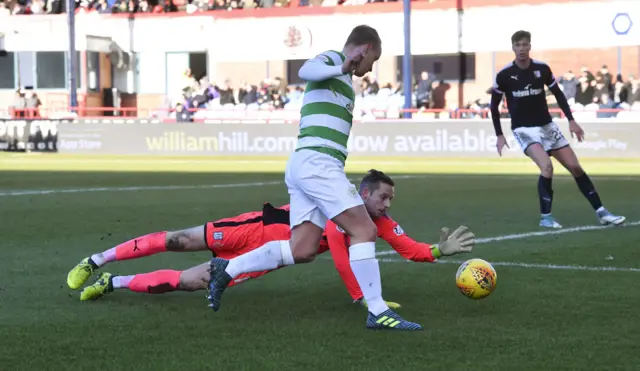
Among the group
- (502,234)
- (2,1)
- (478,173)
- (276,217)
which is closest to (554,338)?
(276,217)

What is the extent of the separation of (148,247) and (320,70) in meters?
2.04

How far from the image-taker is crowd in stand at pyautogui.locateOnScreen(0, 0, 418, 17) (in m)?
44.3

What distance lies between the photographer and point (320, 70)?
654 cm

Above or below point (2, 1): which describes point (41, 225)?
below

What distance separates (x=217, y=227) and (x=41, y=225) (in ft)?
18.6

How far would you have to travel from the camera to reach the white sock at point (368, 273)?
670 centimetres

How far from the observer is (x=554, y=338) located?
6.41 m

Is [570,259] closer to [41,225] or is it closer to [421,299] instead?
[421,299]

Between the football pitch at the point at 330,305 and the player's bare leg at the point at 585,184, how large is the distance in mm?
157

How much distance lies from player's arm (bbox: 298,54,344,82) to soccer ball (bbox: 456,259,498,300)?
1.72 metres

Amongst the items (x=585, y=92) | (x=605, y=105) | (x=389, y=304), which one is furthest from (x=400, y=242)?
(x=585, y=92)

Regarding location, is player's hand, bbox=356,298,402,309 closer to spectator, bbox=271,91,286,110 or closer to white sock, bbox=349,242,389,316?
white sock, bbox=349,242,389,316

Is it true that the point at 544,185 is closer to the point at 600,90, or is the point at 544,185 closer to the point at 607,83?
the point at 600,90

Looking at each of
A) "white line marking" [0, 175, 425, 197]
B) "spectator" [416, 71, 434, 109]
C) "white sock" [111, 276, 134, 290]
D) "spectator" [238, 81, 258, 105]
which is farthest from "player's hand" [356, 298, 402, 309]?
"spectator" [238, 81, 258, 105]
